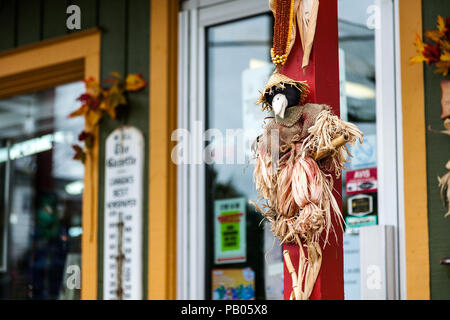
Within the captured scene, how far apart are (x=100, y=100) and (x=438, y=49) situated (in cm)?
244

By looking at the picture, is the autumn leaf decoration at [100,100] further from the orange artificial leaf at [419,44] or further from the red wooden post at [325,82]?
the red wooden post at [325,82]

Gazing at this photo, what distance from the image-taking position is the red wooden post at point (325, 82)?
269 centimetres

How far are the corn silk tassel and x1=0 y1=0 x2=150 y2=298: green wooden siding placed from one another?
8.48 ft

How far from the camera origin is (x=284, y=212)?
2723 millimetres

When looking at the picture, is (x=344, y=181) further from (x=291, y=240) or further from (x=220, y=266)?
(x=291, y=240)

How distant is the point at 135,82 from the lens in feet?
17.5

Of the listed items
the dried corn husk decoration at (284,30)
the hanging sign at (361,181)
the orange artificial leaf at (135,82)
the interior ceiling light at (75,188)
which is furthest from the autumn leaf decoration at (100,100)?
the dried corn husk decoration at (284,30)

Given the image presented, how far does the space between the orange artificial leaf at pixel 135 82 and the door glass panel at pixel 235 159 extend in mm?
449

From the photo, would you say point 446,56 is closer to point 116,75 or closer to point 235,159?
point 235,159

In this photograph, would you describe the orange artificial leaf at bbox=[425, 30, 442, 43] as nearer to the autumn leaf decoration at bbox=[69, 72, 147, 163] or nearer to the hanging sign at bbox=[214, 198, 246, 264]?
the hanging sign at bbox=[214, 198, 246, 264]

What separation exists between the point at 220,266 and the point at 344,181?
3.57 ft

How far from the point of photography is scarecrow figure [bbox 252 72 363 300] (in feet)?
8.70
